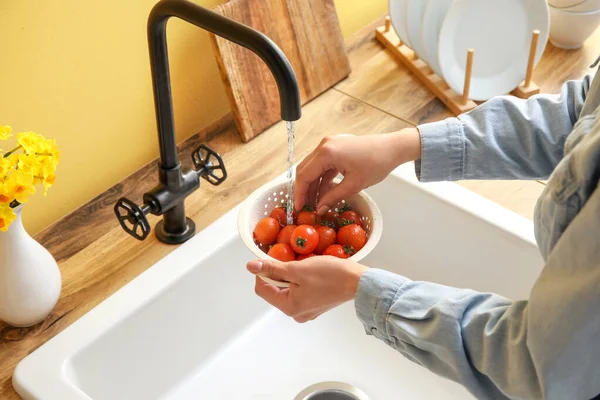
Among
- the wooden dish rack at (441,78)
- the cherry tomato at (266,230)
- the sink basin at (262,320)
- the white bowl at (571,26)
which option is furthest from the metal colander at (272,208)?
the white bowl at (571,26)

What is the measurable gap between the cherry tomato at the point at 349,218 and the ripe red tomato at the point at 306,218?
37 mm

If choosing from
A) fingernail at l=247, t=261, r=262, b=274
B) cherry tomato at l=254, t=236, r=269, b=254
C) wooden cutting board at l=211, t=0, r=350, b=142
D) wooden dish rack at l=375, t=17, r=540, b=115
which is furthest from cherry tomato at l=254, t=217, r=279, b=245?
wooden dish rack at l=375, t=17, r=540, b=115

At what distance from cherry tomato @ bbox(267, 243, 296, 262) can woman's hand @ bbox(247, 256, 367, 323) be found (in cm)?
6

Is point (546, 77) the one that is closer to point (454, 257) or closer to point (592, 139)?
point (454, 257)

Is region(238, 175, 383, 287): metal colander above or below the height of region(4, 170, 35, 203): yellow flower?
below

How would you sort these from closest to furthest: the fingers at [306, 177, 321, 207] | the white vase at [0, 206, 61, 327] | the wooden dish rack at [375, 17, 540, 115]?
the white vase at [0, 206, 61, 327] < the fingers at [306, 177, 321, 207] < the wooden dish rack at [375, 17, 540, 115]

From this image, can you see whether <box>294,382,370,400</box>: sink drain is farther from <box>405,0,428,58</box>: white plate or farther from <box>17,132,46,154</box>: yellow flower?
<box>405,0,428,58</box>: white plate

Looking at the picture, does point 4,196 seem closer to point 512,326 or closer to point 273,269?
point 273,269

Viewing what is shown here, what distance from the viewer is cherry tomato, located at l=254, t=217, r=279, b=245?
0.91 m

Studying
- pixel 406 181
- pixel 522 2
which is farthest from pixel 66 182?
pixel 522 2

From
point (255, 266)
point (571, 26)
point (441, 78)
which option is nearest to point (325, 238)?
point (255, 266)

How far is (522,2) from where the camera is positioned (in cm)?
131

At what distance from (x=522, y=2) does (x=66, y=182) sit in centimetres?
87

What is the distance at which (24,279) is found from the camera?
0.87 metres
